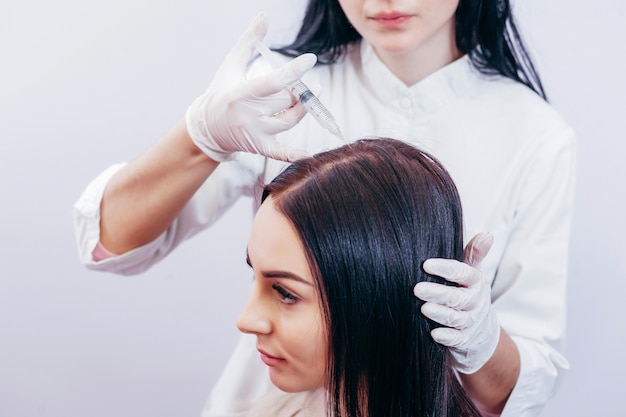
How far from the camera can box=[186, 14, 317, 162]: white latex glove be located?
1.12 meters

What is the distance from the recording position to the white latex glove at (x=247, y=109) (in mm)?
1115

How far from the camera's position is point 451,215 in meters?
1.07

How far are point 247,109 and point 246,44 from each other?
0.35 ft

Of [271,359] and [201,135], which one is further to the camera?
[201,135]

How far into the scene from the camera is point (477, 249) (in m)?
1.09

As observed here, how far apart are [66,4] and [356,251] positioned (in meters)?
1.08

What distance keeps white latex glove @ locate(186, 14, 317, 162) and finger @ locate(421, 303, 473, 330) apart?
271 mm

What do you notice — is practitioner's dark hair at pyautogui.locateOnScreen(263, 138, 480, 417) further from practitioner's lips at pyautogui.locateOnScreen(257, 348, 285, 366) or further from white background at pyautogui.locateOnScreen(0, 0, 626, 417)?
white background at pyautogui.locateOnScreen(0, 0, 626, 417)

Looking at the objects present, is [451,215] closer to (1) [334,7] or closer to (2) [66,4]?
(1) [334,7]

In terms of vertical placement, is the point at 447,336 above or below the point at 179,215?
below

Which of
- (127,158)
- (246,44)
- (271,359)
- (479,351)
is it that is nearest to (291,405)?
(271,359)

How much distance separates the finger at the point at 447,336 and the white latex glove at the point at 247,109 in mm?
292

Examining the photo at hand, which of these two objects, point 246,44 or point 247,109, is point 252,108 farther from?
point 246,44

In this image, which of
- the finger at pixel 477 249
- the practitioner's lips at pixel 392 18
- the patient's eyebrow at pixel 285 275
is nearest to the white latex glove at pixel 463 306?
the finger at pixel 477 249
